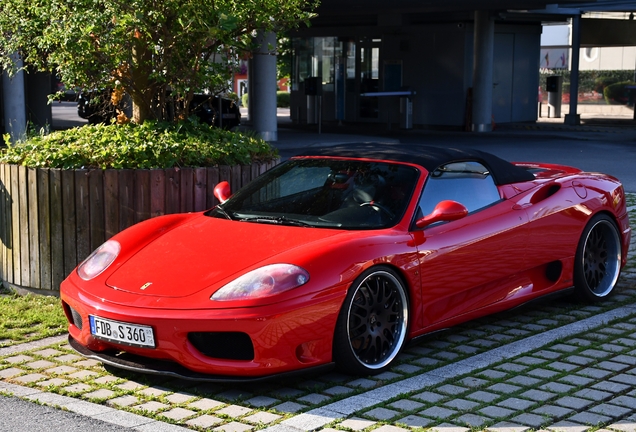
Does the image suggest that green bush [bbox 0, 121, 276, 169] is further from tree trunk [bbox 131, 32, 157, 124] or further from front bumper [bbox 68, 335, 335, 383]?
front bumper [bbox 68, 335, 335, 383]

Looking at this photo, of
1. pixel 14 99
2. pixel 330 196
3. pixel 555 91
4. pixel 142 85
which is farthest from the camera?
pixel 555 91

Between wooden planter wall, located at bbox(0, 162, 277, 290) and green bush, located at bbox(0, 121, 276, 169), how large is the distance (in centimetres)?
13

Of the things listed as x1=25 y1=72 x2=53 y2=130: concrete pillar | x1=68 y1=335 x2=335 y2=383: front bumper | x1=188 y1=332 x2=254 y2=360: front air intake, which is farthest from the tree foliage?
x1=25 y1=72 x2=53 y2=130: concrete pillar

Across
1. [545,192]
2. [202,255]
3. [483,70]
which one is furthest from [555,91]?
[202,255]

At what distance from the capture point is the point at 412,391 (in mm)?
→ 5086

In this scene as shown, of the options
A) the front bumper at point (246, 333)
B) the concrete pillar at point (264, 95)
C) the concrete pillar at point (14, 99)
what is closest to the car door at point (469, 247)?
the front bumper at point (246, 333)

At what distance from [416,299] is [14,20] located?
4185 mm

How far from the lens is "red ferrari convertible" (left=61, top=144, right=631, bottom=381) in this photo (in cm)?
496

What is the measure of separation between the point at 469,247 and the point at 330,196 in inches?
36.6

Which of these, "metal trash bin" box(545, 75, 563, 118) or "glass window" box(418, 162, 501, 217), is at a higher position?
"metal trash bin" box(545, 75, 563, 118)

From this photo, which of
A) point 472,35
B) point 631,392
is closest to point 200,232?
point 631,392

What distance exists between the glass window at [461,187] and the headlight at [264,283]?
113cm

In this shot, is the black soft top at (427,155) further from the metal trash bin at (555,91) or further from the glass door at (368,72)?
the metal trash bin at (555,91)

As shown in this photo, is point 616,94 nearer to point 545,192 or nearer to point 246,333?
point 545,192
